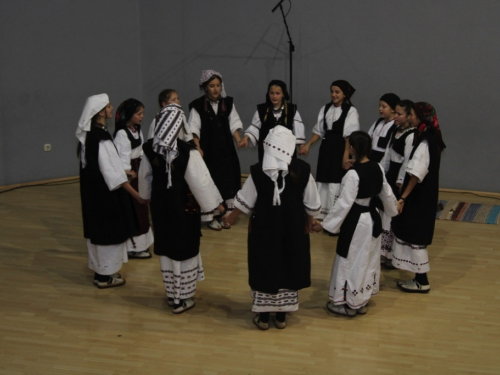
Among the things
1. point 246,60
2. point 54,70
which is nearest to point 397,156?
point 246,60

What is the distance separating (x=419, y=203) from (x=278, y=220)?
50.2 inches

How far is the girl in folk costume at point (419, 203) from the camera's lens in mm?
4570

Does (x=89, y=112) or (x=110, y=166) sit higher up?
(x=89, y=112)

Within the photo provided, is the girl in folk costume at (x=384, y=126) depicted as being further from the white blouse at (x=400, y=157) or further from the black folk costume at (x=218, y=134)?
the black folk costume at (x=218, y=134)

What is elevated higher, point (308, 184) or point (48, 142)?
point (308, 184)

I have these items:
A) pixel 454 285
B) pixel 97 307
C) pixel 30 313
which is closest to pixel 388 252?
pixel 454 285

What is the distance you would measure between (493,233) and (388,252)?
1.48m

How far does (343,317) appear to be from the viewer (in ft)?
14.5

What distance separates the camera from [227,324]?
4.32 m

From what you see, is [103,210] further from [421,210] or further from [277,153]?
[421,210]

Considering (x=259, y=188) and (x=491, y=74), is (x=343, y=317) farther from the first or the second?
(x=491, y=74)

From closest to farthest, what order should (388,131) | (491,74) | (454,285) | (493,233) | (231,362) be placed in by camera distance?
(231,362), (454,285), (388,131), (493,233), (491,74)

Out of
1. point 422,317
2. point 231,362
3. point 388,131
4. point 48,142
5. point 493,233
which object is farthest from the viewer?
point 48,142

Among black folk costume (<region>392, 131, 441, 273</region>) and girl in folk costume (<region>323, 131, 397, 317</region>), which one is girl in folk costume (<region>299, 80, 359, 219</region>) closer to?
black folk costume (<region>392, 131, 441, 273</region>)
